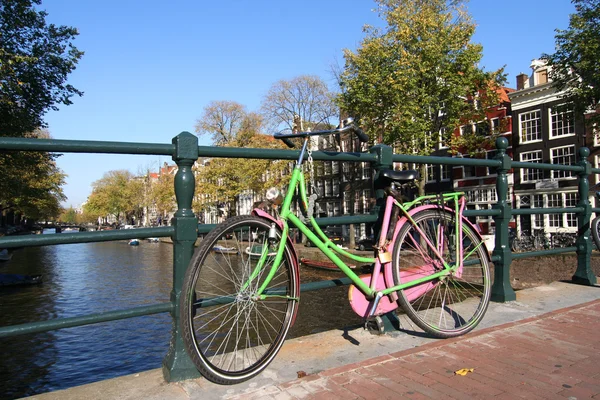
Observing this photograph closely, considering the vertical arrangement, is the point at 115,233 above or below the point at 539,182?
below

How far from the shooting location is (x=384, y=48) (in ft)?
78.5

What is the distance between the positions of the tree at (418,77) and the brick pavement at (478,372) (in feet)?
Answer: 68.2

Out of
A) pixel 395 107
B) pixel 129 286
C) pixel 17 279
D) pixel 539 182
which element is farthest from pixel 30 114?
pixel 539 182

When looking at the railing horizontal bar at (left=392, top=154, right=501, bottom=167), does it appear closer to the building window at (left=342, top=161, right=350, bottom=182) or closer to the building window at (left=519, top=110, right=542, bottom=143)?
the building window at (left=519, top=110, right=542, bottom=143)

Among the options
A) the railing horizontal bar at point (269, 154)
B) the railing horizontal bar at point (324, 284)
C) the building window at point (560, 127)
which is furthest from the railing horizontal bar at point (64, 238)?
the building window at point (560, 127)

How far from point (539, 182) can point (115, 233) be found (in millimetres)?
30714

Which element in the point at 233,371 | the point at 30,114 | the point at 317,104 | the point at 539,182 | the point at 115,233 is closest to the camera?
the point at 115,233

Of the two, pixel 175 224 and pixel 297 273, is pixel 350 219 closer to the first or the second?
pixel 297 273

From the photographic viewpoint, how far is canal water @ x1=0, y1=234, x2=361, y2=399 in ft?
32.8

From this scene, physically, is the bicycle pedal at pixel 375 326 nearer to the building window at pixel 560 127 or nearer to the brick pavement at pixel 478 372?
the brick pavement at pixel 478 372

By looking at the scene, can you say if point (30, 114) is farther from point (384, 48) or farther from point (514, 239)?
point (514, 239)

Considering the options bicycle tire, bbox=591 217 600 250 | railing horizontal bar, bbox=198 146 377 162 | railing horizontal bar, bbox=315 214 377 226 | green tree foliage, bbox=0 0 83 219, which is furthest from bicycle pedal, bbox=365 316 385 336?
green tree foliage, bbox=0 0 83 219

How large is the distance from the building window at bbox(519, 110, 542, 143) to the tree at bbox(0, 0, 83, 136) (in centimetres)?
2645

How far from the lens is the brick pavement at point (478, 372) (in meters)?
2.11
